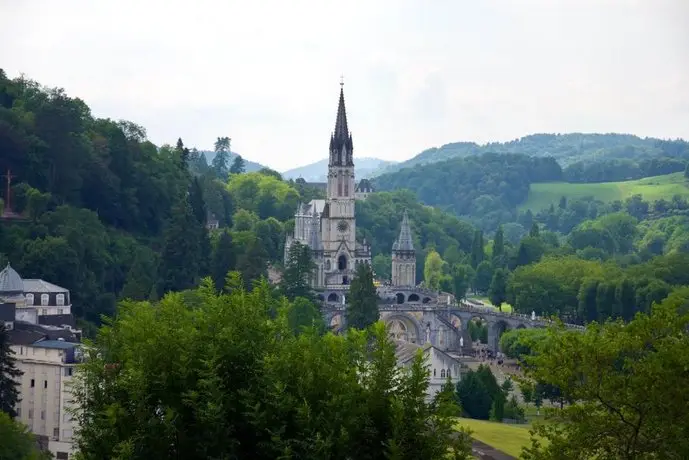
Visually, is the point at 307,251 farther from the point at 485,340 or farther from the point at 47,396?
the point at 47,396

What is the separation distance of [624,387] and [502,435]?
42.4 m

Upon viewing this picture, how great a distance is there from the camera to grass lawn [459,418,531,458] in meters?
70.6

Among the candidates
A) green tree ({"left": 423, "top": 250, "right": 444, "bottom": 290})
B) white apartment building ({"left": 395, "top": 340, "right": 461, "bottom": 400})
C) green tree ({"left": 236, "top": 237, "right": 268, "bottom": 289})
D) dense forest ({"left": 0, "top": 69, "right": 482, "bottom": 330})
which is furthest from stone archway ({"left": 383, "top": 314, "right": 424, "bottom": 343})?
green tree ({"left": 423, "top": 250, "right": 444, "bottom": 290})

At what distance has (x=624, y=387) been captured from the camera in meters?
33.4

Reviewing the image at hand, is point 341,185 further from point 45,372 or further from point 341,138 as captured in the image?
point 45,372

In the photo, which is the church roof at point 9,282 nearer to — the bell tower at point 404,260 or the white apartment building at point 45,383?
the white apartment building at point 45,383

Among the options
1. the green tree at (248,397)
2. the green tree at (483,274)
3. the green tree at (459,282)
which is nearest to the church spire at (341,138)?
the green tree at (459,282)

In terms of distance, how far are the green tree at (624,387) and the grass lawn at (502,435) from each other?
33473mm

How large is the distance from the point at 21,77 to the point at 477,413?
56156mm

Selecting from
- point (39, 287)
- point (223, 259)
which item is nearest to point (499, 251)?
point (223, 259)

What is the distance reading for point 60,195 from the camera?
114 meters

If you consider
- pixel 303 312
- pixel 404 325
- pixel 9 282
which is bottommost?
pixel 404 325

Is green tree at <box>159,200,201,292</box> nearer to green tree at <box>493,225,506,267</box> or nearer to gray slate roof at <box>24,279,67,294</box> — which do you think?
gray slate roof at <box>24,279,67,294</box>

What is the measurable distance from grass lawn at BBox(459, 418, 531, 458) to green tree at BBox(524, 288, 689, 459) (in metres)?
33.5
